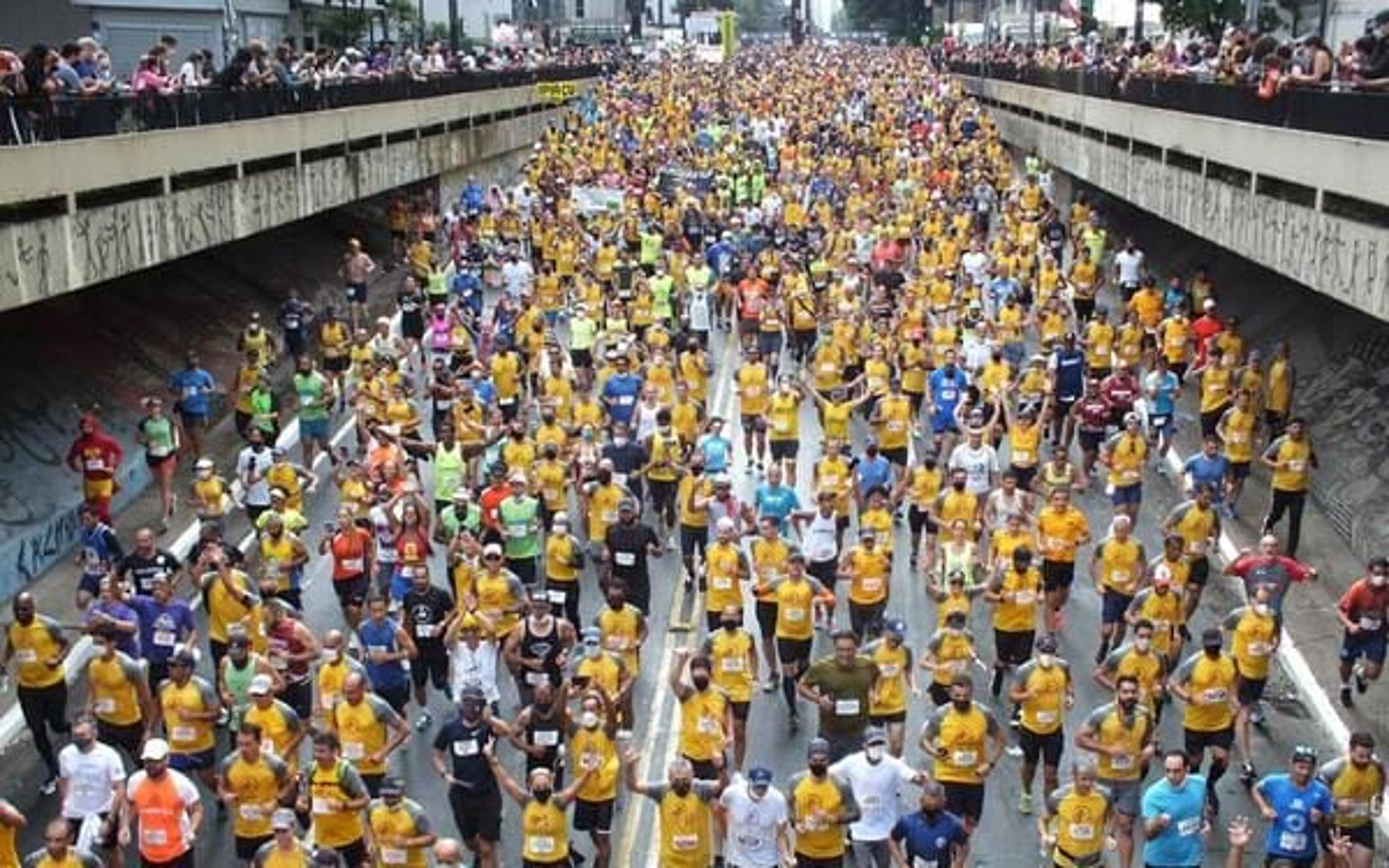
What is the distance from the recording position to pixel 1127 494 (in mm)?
17094

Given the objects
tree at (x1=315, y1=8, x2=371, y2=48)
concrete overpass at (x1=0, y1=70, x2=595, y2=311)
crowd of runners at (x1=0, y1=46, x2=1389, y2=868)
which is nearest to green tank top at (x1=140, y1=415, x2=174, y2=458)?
crowd of runners at (x1=0, y1=46, x2=1389, y2=868)

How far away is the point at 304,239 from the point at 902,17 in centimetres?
13108

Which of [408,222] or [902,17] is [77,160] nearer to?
[408,222]

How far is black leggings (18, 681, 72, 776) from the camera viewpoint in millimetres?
12547

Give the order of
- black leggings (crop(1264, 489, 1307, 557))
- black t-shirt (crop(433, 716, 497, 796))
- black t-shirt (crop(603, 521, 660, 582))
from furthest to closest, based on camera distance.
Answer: black leggings (crop(1264, 489, 1307, 557)) < black t-shirt (crop(603, 521, 660, 582)) < black t-shirt (crop(433, 716, 497, 796))

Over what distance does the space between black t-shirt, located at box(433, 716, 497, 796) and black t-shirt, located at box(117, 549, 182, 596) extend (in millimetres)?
3543

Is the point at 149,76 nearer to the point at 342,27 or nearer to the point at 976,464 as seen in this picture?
the point at 976,464

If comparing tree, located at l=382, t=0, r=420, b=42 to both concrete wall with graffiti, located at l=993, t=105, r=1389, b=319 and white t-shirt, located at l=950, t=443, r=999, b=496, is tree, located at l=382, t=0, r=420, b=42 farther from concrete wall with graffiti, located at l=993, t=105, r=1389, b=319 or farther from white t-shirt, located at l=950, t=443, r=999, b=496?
white t-shirt, located at l=950, t=443, r=999, b=496

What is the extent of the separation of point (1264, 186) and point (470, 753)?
14.5 m

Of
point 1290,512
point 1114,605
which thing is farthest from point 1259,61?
point 1114,605

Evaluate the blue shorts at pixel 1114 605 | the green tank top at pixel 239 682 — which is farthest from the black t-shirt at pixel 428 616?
the blue shorts at pixel 1114 605

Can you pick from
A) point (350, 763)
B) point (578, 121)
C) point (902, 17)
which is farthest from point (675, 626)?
point (902, 17)

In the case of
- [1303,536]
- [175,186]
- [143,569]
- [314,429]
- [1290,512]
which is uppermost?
[175,186]

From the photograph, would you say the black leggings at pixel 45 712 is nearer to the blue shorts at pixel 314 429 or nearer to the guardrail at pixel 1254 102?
the blue shorts at pixel 314 429
